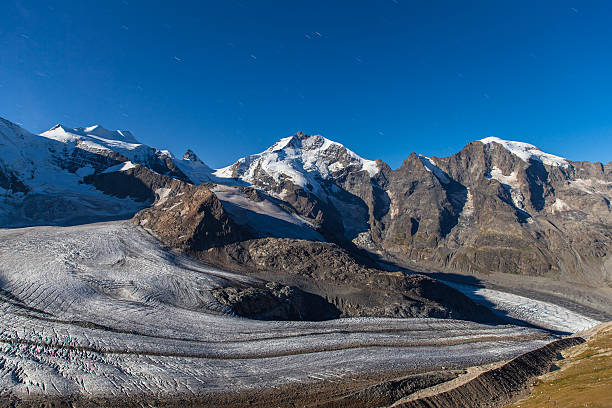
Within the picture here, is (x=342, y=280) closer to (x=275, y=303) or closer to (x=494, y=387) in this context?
(x=275, y=303)

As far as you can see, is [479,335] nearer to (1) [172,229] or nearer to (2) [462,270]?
(1) [172,229]

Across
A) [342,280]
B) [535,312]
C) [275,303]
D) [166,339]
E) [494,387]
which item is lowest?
[166,339]

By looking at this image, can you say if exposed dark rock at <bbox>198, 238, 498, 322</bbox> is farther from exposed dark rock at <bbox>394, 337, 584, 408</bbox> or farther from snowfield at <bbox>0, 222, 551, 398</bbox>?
exposed dark rock at <bbox>394, 337, 584, 408</bbox>

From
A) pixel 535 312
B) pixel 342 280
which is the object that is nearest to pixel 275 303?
pixel 342 280

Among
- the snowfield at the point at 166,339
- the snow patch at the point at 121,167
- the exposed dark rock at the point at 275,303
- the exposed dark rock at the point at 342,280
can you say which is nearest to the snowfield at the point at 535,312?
the exposed dark rock at the point at 342,280

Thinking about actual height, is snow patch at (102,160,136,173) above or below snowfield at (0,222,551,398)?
above

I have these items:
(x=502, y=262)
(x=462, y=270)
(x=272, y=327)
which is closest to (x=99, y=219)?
(x=272, y=327)

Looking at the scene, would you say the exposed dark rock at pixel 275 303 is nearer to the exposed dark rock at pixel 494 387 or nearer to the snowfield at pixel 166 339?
the snowfield at pixel 166 339

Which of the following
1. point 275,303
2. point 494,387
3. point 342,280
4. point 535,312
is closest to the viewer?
point 494,387

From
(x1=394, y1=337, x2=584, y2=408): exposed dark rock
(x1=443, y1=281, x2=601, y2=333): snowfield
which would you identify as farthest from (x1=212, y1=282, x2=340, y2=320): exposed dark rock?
(x1=443, y1=281, x2=601, y2=333): snowfield
